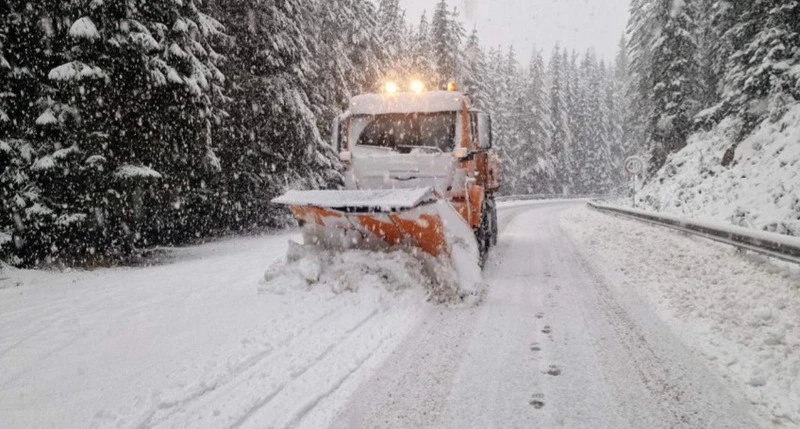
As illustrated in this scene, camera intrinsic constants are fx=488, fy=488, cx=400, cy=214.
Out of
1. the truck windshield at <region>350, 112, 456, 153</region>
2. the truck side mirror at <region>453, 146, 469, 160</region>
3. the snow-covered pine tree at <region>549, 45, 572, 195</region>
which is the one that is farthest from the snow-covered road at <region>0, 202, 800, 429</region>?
the snow-covered pine tree at <region>549, 45, 572, 195</region>

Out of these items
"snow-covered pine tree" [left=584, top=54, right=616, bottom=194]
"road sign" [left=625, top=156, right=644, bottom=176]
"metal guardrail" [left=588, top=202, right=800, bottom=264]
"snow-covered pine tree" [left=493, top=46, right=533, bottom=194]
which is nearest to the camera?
"metal guardrail" [left=588, top=202, right=800, bottom=264]

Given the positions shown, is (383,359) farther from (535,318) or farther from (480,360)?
(535,318)

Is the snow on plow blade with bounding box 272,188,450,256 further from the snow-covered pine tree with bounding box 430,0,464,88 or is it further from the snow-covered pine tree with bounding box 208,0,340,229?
the snow-covered pine tree with bounding box 430,0,464,88

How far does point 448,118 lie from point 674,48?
20.5m

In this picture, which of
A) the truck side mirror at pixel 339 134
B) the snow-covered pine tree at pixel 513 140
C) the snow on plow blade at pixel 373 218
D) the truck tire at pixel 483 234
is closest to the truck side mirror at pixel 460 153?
the truck tire at pixel 483 234

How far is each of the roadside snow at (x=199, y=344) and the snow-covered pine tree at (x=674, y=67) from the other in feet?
72.6

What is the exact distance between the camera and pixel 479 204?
7.62 m

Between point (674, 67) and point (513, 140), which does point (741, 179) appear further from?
point (513, 140)

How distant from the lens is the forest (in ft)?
26.6

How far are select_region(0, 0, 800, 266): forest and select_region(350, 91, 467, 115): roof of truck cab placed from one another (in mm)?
3596

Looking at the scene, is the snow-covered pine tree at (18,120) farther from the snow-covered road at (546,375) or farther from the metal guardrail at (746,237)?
the metal guardrail at (746,237)

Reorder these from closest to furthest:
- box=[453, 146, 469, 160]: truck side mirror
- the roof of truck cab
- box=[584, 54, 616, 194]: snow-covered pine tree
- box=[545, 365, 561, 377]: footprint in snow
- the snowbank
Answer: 1. box=[545, 365, 561, 377]: footprint in snow
2. box=[453, 146, 469, 160]: truck side mirror
3. the roof of truck cab
4. the snowbank
5. box=[584, 54, 616, 194]: snow-covered pine tree

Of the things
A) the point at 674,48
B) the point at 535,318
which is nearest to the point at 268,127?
the point at 535,318

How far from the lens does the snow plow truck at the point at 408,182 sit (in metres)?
5.65
